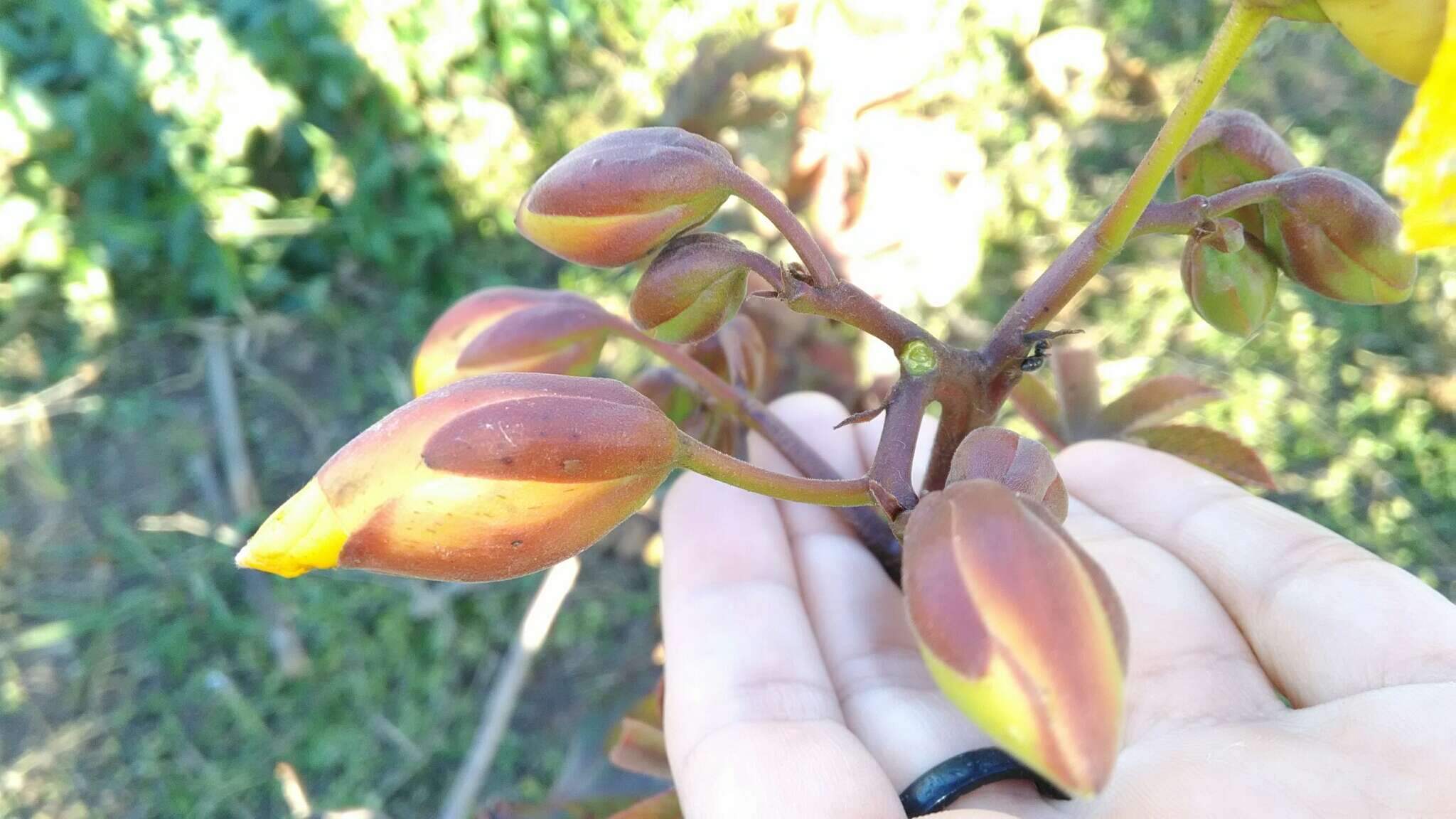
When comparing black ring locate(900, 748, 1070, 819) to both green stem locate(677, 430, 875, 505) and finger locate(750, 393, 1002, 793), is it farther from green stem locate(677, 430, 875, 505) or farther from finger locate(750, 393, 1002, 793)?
green stem locate(677, 430, 875, 505)

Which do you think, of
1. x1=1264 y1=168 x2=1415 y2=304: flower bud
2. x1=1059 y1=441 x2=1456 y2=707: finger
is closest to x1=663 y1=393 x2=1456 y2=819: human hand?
x1=1059 y1=441 x2=1456 y2=707: finger

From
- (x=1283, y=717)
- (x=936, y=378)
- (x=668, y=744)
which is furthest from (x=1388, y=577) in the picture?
(x=668, y=744)

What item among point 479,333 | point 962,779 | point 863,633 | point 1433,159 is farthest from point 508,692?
point 1433,159

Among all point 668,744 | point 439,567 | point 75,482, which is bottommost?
point 75,482

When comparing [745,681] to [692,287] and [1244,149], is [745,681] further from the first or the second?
[1244,149]

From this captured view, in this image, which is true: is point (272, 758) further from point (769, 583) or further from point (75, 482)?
point (769, 583)

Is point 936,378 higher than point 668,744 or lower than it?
higher

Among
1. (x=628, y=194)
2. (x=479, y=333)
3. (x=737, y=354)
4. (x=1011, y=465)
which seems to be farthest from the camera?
(x=737, y=354)
